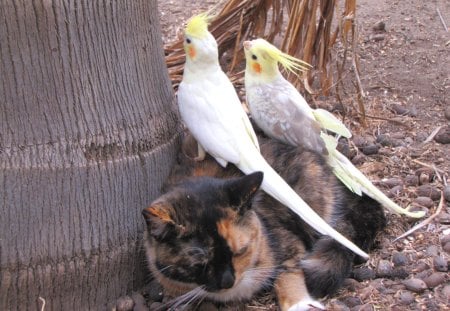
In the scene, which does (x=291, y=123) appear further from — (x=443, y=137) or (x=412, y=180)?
(x=443, y=137)

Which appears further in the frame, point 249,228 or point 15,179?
point 249,228

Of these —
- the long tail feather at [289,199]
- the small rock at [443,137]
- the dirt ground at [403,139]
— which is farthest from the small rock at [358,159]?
→ the long tail feather at [289,199]

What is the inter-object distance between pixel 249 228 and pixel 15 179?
3.09 ft

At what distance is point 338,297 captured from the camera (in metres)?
2.96

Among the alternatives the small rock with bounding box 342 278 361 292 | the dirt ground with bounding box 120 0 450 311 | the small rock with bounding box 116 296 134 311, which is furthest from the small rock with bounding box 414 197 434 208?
the small rock with bounding box 116 296 134 311

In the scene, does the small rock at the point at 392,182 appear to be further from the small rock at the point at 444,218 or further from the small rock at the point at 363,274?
the small rock at the point at 363,274

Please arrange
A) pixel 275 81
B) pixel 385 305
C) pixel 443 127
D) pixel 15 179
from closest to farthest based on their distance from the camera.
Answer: pixel 15 179 < pixel 385 305 < pixel 275 81 < pixel 443 127

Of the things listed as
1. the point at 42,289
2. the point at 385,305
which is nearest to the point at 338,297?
the point at 385,305

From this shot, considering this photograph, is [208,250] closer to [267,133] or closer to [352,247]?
[352,247]

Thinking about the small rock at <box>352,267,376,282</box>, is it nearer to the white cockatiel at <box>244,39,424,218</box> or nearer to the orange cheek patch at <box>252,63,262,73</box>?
the white cockatiel at <box>244,39,424,218</box>

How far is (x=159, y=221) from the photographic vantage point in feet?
8.62

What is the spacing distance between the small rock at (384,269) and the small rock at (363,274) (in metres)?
0.03

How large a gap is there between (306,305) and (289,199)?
438mm

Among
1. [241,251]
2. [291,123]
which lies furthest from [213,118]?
[241,251]
